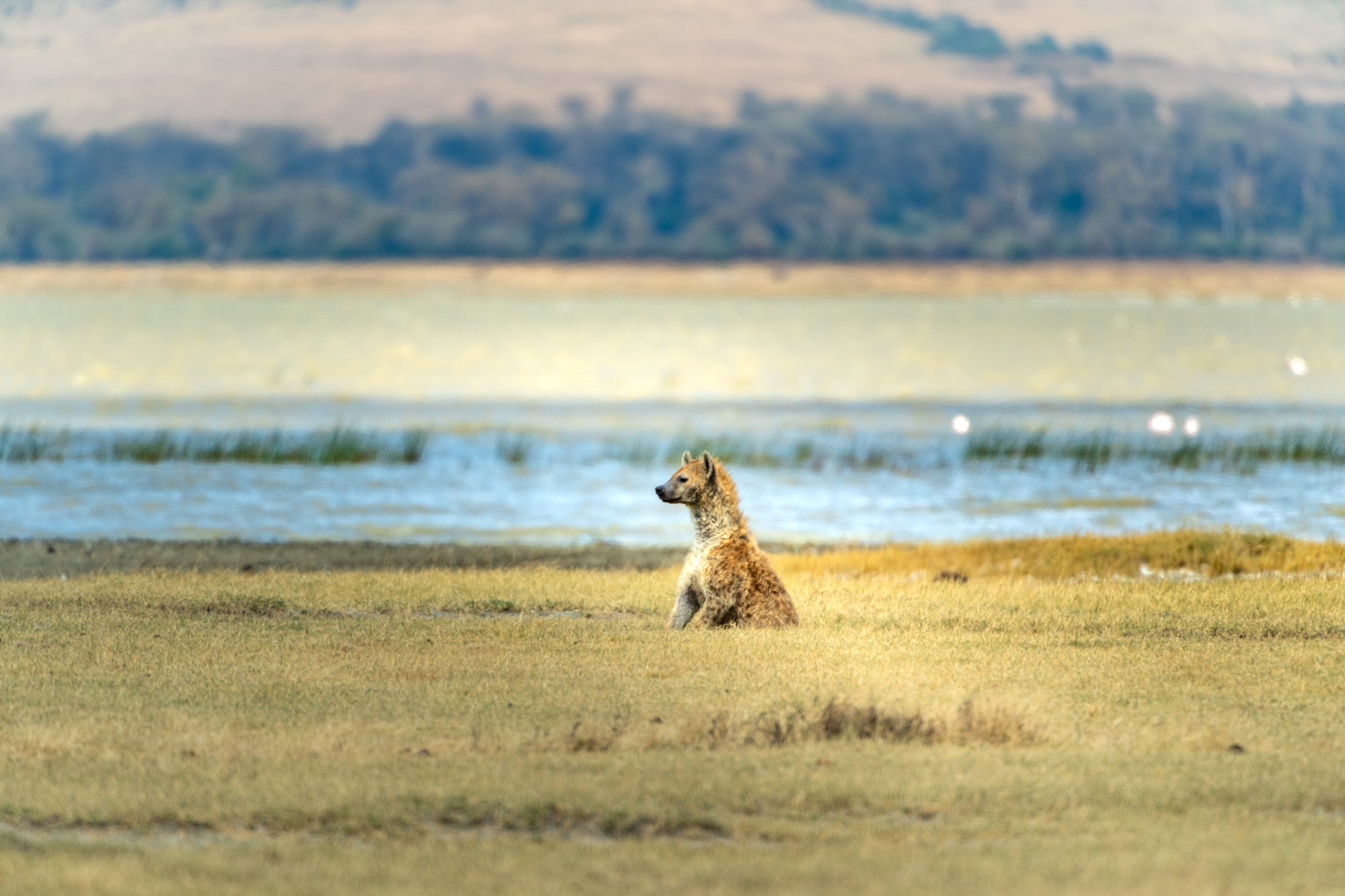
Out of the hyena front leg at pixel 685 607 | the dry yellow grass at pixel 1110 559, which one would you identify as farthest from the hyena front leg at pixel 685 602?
the dry yellow grass at pixel 1110 559

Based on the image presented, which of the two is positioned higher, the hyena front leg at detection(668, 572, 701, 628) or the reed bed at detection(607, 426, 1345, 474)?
the hyena front leg at detection(668, 572, 701, 628)

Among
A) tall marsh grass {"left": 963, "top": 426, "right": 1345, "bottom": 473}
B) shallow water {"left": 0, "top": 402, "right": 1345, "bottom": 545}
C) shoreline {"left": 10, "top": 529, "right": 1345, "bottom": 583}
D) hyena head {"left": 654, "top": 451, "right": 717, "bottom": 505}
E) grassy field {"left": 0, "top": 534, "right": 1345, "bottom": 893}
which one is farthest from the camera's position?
tall marsh grass {"left": 963, "top": 426, "right": 1345, "bottom": 473}

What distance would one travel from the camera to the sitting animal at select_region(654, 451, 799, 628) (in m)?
13.4

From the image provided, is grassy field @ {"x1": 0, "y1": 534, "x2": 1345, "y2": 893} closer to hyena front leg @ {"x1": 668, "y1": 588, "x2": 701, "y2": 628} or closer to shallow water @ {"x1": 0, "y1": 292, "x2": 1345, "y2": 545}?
hyena front leg @ {"x1": 668, "y1": 588, "x2": 701, "y2": 628}

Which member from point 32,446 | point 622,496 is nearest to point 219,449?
point 32,446

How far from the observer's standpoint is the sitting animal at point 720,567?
13.4 metres

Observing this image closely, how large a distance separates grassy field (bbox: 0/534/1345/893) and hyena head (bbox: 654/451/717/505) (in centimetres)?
119

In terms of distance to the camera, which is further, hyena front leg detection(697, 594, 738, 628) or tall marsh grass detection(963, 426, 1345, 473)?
tall marsh grass detection(963, 426, 1345, 473)

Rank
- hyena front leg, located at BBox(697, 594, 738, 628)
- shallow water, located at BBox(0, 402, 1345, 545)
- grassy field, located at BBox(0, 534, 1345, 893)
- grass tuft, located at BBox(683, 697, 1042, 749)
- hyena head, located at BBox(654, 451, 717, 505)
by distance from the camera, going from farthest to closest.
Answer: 1. shallow water, located at BBox(0, 402, 1345, 545)
2. hyena head, located at BBox(654, 451, 717, 505)
3. hyena front leg, located at BBox(697, 594, 738, 628)
4. grass tuft, located at BBox(683, 697, 1042, 749)
5. grassy field, located at BBox(0, 534, 1345, 893)

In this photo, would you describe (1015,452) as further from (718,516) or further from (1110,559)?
(718,516)

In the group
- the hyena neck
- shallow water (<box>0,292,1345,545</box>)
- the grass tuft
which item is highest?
the hyena neck

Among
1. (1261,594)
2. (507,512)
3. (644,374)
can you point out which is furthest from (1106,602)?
(644,374)

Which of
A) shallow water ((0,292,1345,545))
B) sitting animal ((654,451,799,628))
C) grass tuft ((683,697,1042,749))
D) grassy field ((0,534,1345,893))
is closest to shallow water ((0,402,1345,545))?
shallow water ((0,292,1345,545))

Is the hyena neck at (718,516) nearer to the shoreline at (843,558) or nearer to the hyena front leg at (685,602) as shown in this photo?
the hyena front leg at (685,602)
